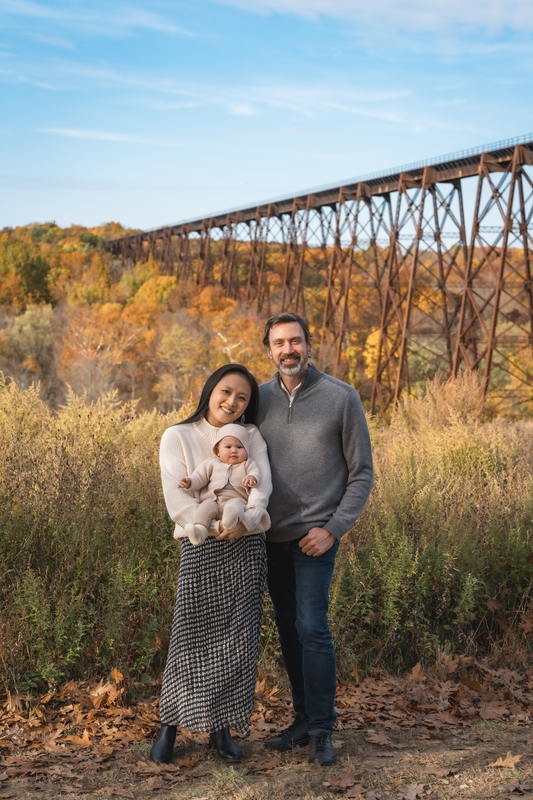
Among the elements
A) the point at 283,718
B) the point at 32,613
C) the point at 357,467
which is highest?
the point at 357,467

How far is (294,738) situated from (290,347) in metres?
Answer: 1.67

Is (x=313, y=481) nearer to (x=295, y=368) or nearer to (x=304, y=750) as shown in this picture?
(x=295, y=368)

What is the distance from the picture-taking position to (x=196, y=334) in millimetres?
38125

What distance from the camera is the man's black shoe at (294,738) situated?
12.0 ft

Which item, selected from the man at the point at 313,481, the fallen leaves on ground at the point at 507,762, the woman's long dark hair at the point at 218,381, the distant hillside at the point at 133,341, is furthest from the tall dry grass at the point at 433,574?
the distant hillside at the point at 133,341

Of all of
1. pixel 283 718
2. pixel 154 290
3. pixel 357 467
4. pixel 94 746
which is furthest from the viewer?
pixel 154 290

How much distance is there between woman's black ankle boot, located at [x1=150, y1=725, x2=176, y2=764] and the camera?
350cm

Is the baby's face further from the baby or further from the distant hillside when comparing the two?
the distant hillside

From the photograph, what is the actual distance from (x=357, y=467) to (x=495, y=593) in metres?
2.67

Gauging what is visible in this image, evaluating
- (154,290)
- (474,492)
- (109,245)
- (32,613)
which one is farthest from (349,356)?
(109,245)

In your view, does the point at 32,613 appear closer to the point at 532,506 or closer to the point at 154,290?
the point at 532,506

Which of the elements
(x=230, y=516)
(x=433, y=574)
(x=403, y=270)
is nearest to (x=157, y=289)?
(x=403, y=270)

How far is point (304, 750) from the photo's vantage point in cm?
364

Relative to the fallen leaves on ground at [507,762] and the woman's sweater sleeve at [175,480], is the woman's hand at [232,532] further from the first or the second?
the fallen leaves on ground at [507,762]
